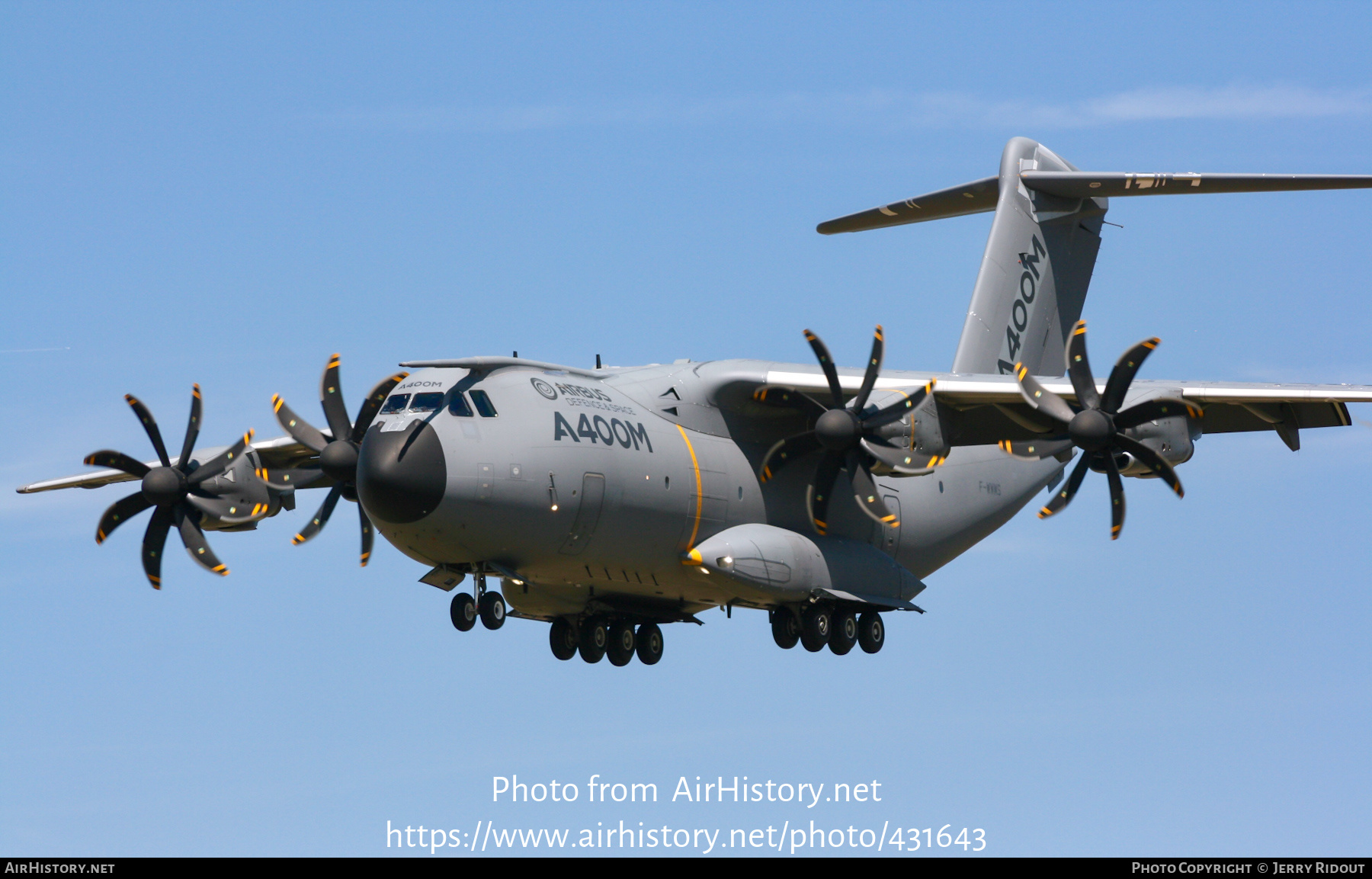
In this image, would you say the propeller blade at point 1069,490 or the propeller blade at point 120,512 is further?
the propeller blade at point 120,512

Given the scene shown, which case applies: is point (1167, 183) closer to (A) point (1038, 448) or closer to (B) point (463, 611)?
(A) point (1038, 448)

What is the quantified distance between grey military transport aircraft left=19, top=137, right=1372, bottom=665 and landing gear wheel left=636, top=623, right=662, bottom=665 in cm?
3

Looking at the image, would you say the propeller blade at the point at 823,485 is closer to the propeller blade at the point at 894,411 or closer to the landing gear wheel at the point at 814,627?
the propeller blade at the point at 894,411

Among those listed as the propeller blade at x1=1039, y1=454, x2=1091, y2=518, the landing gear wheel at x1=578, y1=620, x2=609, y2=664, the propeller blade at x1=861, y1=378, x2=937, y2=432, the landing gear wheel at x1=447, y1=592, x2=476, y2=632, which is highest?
the propeller blade at x1=861, y1=378, x2=937, y2=432

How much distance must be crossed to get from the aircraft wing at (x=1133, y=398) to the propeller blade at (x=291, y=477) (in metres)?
6.58

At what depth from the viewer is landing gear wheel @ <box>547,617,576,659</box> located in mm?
23578

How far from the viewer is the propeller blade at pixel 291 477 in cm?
A: 2436

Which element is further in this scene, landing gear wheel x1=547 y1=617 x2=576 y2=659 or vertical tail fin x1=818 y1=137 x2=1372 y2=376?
vertical tail fin x1=818 y1=137 x2=1372 y2=376

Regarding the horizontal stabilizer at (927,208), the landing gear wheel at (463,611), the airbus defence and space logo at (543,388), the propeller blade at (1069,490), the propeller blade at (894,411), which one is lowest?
the landing gear wheel at (463,611)

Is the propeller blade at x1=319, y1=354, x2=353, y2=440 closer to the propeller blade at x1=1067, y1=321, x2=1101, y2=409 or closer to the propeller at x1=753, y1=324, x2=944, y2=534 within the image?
the propeller at x1=753, y1=324, x2=944, y2=534

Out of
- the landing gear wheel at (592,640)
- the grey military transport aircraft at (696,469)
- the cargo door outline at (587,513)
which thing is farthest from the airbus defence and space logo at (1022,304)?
the cargo door outline at (587,513)

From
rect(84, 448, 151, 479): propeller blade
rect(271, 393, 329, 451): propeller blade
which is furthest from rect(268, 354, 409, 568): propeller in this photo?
rect(84, 448, 151, 479): propeller blade

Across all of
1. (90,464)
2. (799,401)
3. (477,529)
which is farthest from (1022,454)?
(90,464)

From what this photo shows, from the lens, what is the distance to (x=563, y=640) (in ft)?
77.5
